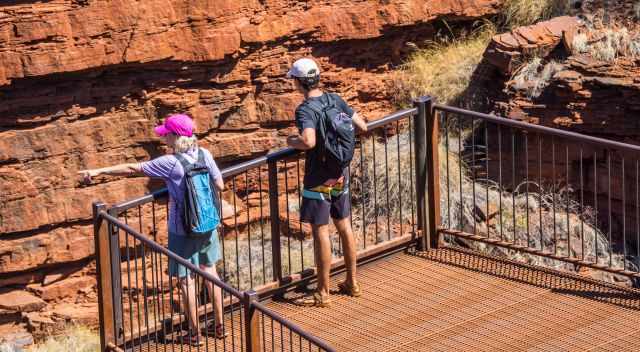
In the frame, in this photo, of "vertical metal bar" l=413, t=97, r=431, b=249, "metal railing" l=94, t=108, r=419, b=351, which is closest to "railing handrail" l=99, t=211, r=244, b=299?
"metal railing" l=94, t=108, r=419, b=351

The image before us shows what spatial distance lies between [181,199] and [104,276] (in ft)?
2.57

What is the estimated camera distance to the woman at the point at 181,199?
32.0ft

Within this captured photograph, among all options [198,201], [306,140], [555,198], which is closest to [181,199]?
[198,201]

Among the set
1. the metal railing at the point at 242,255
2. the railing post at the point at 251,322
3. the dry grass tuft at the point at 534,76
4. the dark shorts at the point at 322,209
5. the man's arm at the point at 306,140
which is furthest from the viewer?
the dry grass tuft at the point at 534,76

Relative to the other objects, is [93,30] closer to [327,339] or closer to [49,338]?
[49,338]

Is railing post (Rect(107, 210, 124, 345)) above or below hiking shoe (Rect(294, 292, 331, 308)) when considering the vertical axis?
above

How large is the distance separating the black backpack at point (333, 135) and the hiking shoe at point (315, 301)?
3.16 ft

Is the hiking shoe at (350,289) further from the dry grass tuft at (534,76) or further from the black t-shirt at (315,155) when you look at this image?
the dry grass tuft at (534,76)

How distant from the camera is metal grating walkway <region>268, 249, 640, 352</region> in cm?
986

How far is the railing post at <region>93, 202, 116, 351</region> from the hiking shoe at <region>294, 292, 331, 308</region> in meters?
1.48

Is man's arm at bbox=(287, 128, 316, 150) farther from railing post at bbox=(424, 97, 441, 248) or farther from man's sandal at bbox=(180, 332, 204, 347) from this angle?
railing post at bbox=(424, 97, 441, 248)

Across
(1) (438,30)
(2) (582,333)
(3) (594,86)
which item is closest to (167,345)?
(2) (582,333)

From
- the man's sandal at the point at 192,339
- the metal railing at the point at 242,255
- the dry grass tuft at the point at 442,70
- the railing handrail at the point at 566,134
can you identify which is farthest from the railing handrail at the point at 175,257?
the dry grass tuft at the point at 442,70

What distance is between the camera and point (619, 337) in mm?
9867
